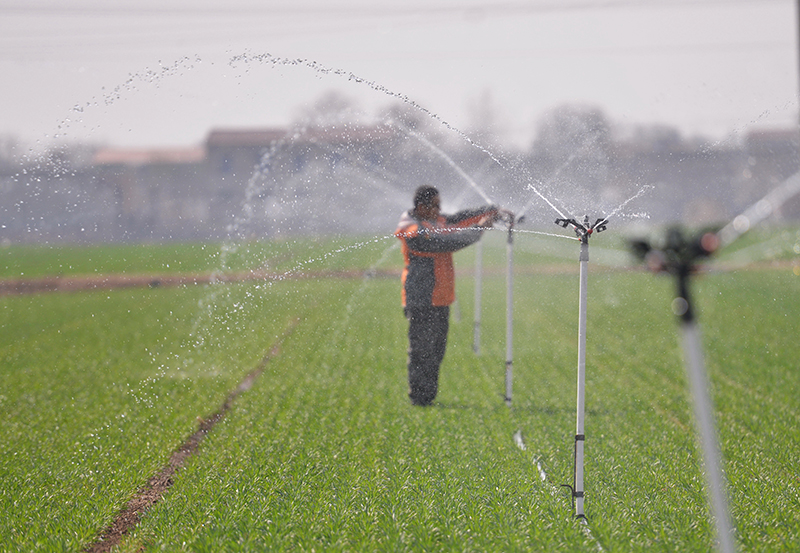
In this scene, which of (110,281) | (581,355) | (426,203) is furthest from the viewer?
(110,281)

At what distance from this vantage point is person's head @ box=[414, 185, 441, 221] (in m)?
6.58

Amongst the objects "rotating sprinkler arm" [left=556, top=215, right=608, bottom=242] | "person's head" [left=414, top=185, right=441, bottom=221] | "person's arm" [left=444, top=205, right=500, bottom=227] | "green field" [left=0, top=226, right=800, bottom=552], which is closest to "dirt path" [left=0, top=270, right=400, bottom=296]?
"green field" [left=0, top=226, right=800, bottom=552]

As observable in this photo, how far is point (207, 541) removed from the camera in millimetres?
3891

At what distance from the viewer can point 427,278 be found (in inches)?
263

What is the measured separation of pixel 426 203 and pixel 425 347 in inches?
57.4

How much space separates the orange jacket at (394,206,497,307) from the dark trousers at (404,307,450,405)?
0.40 ft

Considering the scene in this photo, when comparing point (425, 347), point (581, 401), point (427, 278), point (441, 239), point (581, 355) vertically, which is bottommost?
point (425, 347)

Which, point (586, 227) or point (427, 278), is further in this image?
point (427, 278)

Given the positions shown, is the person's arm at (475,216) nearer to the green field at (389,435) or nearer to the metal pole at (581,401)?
the green field at (389,435)

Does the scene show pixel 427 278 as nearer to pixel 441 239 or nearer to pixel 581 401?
pixel 441 239

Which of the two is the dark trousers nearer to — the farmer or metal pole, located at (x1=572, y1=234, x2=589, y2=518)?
the farmer

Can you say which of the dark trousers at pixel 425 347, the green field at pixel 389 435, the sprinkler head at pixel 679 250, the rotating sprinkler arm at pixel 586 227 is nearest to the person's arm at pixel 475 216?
the green field at pixel 389 435

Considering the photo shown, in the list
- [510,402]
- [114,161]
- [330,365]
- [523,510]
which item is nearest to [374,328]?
[330,365]

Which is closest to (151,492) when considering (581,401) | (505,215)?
(581,401)
